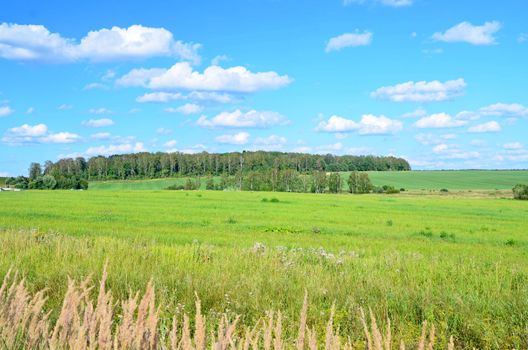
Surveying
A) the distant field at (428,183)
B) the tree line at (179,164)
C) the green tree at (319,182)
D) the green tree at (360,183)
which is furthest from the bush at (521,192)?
the tree line at (179,164)

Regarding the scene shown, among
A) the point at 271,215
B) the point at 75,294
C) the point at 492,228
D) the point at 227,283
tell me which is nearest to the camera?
the point at 75,294

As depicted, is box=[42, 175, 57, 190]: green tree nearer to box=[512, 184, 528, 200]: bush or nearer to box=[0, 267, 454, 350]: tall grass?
box=[512, 184, 528, 200]: bush

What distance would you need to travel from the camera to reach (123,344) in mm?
2492

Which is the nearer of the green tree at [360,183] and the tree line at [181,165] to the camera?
the green tree at [360,183]

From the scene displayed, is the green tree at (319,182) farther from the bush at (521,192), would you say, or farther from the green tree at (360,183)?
the bush at (521,192)

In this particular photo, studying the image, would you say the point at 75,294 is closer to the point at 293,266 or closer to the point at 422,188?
the point at 293,266

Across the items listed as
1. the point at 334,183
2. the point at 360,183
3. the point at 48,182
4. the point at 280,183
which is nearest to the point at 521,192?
the point at 360,183

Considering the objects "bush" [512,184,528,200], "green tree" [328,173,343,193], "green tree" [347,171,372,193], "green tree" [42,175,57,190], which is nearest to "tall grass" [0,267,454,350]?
"bush" [512,184,528,200]

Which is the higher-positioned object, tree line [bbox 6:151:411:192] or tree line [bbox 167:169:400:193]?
tree line [bbox 6:151:411:192]

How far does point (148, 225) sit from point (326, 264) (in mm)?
18370

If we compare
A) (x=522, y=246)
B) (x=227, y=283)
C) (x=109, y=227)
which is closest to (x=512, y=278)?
(x=227, y=283)

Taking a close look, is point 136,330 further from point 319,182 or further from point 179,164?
point 179,164

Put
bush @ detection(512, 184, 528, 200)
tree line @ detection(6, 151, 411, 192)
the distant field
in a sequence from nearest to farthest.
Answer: bush @ detection(512, 184, 528, 200) < the distant field < tree line @ detection(6, 151, 411, 192)

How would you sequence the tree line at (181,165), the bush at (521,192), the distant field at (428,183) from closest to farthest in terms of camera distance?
the bush at (521,192)
the distant field at (428,183)
the tree line at (181,165)
